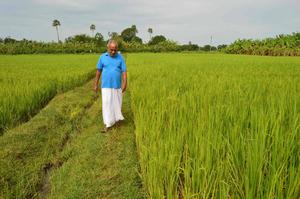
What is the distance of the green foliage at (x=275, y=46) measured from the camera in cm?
3635

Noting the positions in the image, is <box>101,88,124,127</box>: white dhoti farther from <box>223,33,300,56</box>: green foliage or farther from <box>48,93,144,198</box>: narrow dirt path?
<box>223,33,300,56</box>: green foliage

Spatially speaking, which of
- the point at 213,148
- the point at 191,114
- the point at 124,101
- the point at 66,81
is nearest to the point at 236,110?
the point at 191,114

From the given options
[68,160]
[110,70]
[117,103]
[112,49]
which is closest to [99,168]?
[68,160]

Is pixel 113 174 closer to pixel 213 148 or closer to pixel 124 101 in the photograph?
pixel 213 148

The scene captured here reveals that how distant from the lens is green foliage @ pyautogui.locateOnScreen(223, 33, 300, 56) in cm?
3635

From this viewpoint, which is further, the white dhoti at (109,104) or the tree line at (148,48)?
the tree line at (148,48)

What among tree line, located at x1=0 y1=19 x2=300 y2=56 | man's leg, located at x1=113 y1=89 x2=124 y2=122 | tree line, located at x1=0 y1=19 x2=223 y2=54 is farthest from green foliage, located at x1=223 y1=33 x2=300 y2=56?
man's leg, located at x1=113 y1=89 x2=124 y2=122

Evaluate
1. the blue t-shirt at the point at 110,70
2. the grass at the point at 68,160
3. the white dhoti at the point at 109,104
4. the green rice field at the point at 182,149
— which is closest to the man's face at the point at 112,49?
the blue t-shirt at the point at 110,70

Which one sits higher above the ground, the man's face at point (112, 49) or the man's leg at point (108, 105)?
the man's face at point (112, 49)

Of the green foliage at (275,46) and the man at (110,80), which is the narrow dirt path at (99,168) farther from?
the green foliage at (275,46)

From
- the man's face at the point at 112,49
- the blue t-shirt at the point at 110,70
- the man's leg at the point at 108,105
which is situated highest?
the man's face at the point at 112,49

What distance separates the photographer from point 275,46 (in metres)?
39.5

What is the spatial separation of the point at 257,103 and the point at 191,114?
0.89m

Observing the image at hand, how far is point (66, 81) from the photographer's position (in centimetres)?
998
